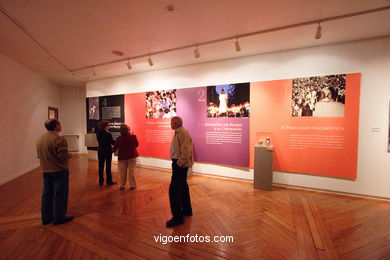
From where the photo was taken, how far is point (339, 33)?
11.1ft

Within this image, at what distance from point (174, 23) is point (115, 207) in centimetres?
351

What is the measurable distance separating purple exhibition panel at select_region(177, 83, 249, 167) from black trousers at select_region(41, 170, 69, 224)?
331 centimetres

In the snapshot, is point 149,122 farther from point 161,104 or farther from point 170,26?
point 170,26

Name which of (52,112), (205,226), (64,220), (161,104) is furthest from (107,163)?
(52,112)

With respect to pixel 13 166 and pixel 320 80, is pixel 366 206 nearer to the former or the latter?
pixel 320 80

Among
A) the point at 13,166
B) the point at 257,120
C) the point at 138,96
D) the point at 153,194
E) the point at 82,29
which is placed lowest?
the point at 153,194

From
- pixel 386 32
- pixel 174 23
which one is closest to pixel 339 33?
pixel 386 32

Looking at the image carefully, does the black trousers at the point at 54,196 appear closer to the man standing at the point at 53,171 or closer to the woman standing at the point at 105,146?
the man standing at the point at 53,171

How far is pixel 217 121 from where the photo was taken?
491 centimetres

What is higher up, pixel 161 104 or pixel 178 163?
pixel 161 104

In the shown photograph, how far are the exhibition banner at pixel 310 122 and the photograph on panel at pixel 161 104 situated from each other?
2.47 meters

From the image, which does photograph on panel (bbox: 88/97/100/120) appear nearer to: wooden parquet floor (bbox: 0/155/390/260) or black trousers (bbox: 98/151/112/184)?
black trousers (bbox: 98/151/112/184)

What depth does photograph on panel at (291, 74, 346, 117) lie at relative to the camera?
374 centimetres

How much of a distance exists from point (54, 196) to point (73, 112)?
7.77 metres
